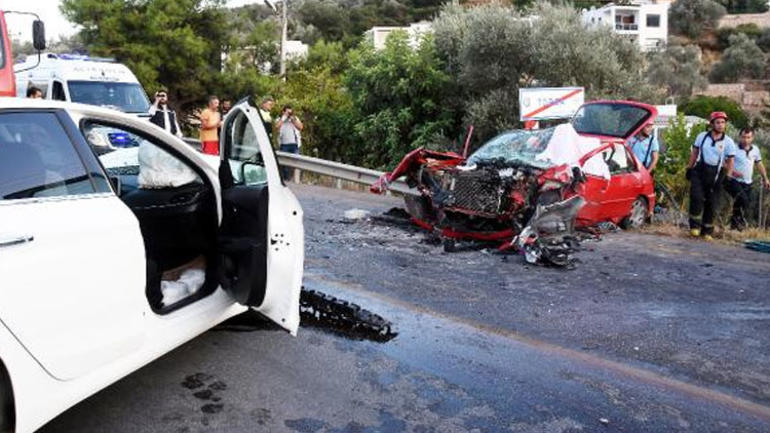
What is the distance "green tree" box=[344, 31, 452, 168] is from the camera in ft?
57.3

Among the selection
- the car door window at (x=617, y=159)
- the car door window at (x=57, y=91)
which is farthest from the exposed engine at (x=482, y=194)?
the car door window at (x=57, y=91)

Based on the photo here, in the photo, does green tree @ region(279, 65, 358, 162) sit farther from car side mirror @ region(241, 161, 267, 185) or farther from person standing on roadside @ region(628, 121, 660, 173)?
car side mirror @ region(241, 161, 267, 185)

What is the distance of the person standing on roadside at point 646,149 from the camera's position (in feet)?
34.1

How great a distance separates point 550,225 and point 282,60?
1061 inches

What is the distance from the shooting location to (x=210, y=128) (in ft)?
38.7

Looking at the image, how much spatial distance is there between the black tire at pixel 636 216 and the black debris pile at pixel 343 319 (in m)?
5.73

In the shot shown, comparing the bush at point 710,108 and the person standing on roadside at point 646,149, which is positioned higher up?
the person standing on roadside at point 646,149

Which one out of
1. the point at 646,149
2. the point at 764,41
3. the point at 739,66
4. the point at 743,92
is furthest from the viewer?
the point at 764,41

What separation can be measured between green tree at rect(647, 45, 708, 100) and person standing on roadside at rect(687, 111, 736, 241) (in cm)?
4888

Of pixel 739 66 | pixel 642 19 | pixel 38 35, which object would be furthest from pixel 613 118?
pixel 642 19

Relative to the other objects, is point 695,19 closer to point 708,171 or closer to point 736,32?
point 736,32

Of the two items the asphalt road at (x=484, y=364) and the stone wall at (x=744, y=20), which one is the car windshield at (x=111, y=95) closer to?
the asphalt road at (x=484, y=364)

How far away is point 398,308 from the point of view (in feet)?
17.9

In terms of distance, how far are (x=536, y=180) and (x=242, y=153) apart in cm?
421
